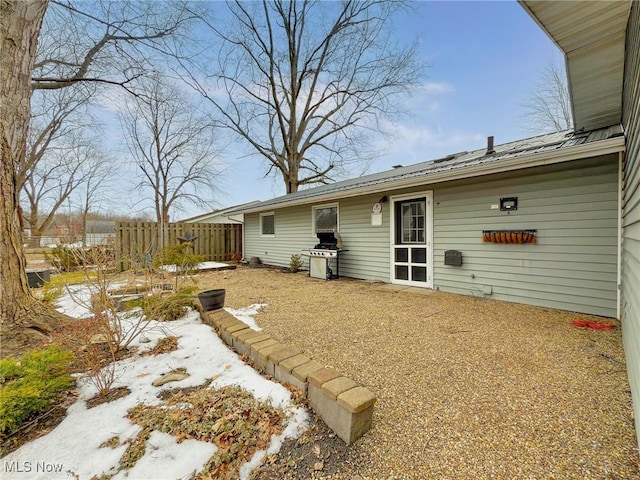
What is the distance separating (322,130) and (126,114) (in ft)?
33.4

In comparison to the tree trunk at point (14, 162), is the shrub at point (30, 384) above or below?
below

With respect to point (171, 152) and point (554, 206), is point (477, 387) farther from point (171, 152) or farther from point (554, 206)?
point (171, 152)

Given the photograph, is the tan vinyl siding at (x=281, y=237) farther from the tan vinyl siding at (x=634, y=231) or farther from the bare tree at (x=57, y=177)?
the bare tree at (x=57, y=177)

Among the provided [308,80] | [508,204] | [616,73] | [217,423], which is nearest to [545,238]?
[508,204]

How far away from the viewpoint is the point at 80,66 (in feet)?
18.1

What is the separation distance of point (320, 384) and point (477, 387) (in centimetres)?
125

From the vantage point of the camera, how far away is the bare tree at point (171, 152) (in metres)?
15.1

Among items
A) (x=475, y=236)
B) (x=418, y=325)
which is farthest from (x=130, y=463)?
(x=475, y=236)

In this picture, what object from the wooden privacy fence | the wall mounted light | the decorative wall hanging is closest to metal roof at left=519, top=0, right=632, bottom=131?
the wall mounted light

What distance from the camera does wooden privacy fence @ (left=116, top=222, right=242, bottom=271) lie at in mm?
9195

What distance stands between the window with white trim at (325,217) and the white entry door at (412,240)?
1.93 metres

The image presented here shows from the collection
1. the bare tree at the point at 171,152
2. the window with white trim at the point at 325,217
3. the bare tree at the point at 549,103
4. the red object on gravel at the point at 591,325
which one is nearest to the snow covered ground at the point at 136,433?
the red object on gravel at the point at 591,325

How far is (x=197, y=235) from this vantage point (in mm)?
10859

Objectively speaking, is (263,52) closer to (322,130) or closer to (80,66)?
(322,130)
